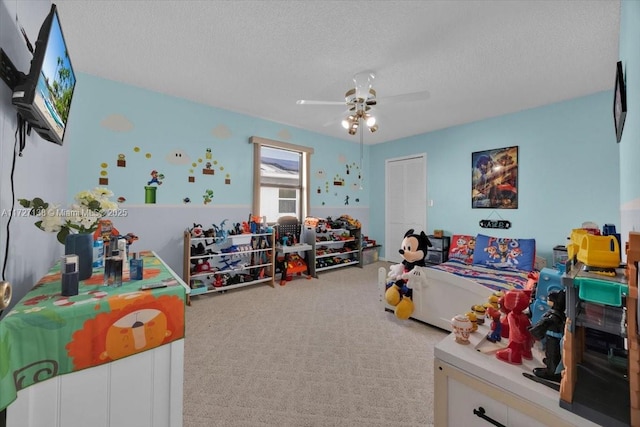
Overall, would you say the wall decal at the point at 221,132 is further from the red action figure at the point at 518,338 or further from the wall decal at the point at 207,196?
the red action figure at the point at 518,338

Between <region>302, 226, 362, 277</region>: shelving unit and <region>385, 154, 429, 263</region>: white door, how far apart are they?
0.87 m

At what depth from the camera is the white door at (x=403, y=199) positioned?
505cm

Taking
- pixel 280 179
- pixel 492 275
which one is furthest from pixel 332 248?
pixel 492 275

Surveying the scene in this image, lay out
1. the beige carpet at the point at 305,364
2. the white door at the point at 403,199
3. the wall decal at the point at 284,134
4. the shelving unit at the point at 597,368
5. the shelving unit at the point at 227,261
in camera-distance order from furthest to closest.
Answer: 1. the white door at the point at 403,199
2. the wall decal at the point at 284,134
3. the shelving unit at the point at 227,261
4. the beige carpet at the point at 305,364
5. the shelving unit at the point at 597,368

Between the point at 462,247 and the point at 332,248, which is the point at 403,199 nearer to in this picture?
the point at 462,247

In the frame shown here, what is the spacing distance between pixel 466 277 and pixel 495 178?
207 centimetres

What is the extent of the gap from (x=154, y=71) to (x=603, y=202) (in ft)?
18.3

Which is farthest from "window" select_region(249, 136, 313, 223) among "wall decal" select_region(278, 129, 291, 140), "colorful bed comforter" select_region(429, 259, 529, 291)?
"colorful bed comforter" select_region(429, 259, 529, 291)

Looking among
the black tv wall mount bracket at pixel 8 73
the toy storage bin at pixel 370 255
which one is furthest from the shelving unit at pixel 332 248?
the black tv wall mount bracket at pixel 8 73

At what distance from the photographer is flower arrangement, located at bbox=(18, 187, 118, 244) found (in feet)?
3.84

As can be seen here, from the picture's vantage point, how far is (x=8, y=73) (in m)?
0.96

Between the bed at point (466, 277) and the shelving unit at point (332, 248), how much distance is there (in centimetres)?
160

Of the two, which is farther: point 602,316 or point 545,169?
point 545,169

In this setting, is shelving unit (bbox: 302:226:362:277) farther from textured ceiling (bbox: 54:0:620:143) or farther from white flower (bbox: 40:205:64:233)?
white flower (bbox: 40:205:64:233)
